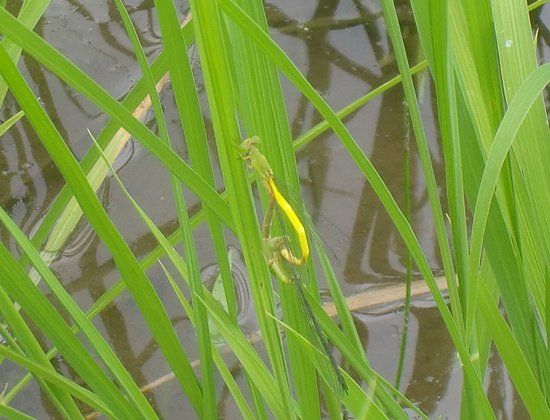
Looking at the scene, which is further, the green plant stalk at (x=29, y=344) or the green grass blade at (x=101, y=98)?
the green plant stalk at (x=29, y=344)

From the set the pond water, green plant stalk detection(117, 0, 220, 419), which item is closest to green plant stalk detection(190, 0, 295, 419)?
green plant stalk detection(117, 0, 220, 419)

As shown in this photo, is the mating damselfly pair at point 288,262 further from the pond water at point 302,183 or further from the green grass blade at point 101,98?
the pond water at point 302,183

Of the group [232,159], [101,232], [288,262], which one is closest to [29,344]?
[101,232]

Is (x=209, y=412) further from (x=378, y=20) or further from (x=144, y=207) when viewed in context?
(x=378, y=20)

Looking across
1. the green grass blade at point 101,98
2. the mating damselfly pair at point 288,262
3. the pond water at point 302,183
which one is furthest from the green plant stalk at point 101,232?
the pond water at point 302,183

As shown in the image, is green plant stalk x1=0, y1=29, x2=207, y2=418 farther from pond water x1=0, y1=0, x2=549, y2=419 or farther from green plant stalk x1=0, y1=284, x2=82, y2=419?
pond water x1=0, y1=0, x2=549, y2=419

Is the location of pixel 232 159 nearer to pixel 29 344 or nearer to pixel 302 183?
pixel 29 344
